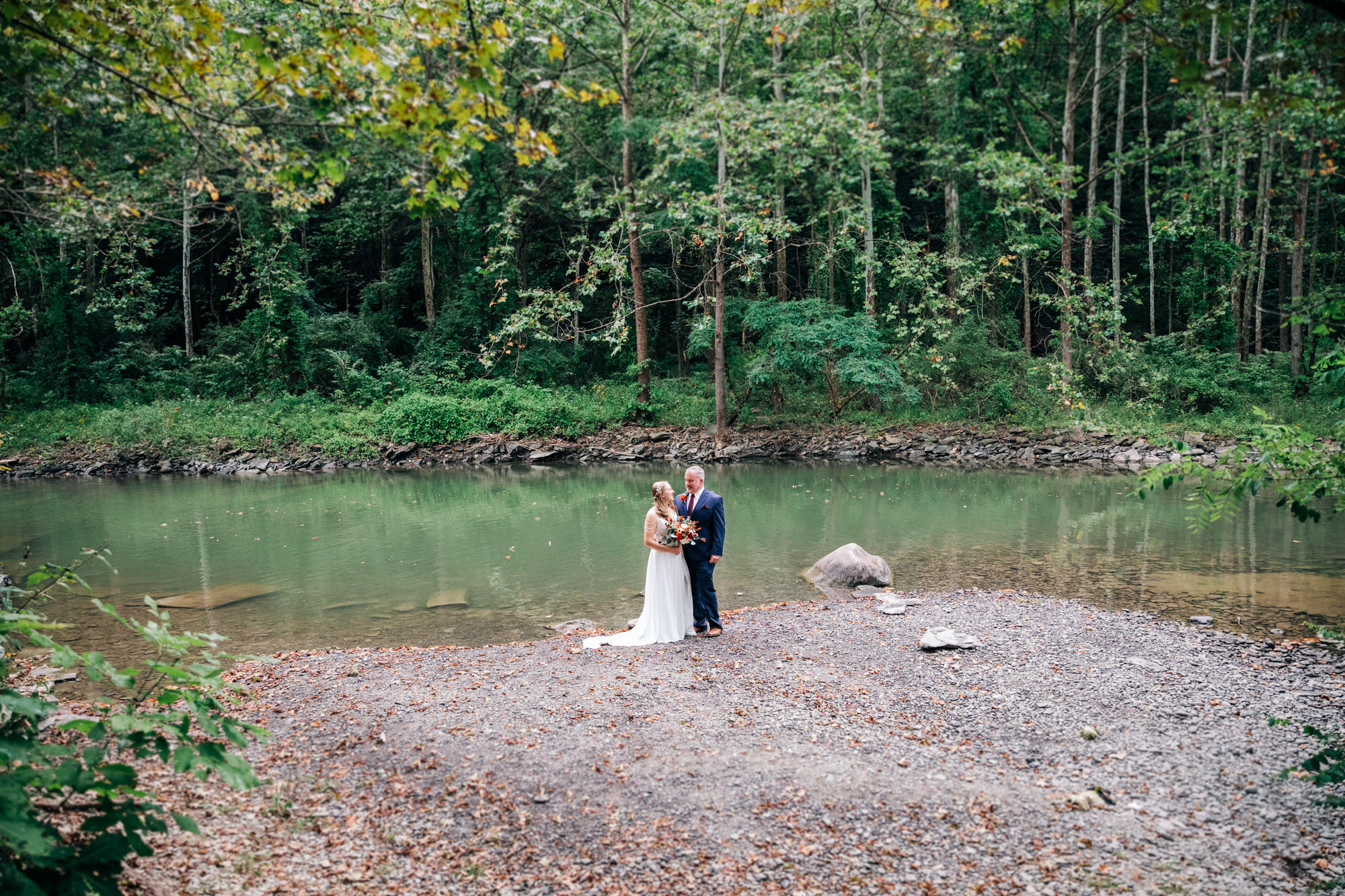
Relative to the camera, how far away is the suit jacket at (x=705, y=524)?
8.07m

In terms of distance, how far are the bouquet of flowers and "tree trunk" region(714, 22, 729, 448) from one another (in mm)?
15428

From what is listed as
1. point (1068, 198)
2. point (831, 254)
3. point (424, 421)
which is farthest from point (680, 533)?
point (424, 421)

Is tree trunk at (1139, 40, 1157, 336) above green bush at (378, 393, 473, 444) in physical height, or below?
above

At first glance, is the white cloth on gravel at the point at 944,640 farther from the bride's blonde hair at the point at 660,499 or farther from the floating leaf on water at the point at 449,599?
the floating leaf on water at the point at 449,599

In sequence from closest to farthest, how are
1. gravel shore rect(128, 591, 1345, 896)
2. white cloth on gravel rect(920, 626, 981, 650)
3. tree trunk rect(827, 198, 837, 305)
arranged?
1. gravel shore rect(128, 591, 1345, 896)
2. white cloth on gravel rect(920, 626, 981, 650)
3. tree trunk rect(827, 198, 837, 305)

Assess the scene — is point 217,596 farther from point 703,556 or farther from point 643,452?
point 643,452

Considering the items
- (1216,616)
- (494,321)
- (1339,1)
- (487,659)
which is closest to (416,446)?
(494,321)

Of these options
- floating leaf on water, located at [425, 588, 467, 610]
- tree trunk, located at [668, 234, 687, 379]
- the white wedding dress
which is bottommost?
floating leaf on water, located at [425, 588, 467, 610]

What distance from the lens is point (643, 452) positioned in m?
26.3

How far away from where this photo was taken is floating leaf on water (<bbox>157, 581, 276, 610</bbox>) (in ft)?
34.4

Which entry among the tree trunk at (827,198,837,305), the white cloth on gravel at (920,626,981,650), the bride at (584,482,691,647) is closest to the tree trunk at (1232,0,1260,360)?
the tree trunk at (827,198,837,305)

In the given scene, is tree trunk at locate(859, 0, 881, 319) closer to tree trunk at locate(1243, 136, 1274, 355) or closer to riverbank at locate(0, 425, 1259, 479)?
riverbank at locate(0, 425, 1259, 479)

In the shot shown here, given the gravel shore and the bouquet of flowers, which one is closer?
the gravel shore

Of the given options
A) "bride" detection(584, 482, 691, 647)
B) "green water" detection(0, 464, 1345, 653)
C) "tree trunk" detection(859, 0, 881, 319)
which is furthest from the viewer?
"tree trunk" detection(859, 0, 881, 319)
